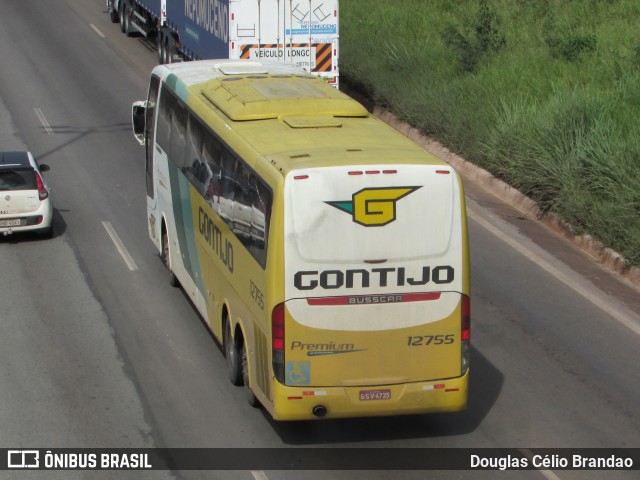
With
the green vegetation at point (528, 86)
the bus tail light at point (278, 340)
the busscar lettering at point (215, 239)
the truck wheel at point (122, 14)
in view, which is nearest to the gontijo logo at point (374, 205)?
the bus tail light at point (278, 340)

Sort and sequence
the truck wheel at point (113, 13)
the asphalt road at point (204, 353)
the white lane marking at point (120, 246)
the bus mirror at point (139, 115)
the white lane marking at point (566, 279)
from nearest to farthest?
the asphalt road at point (204, 353) < the white lane marking at point (566, 279) < the white lane marking at point (120, 246) < the bus mirror at point (139, 115) < the truck wheel at point (113, 13)

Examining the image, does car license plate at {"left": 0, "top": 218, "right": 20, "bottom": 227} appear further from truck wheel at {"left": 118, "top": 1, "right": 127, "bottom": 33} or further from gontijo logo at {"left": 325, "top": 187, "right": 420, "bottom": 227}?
truck wheel at {"left": 118, "top": 1, "right": 127, "bottom": 33}

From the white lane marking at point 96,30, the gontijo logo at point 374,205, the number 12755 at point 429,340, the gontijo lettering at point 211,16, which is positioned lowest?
the white lane marking at point 96,30

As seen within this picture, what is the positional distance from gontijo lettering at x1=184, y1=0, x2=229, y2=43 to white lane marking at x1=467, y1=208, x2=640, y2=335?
779cm

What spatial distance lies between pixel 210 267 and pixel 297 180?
12.1 feet

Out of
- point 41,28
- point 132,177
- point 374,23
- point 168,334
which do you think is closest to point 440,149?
point 132,177

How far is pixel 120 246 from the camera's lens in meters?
19.8

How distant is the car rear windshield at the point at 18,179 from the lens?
20.3 metres

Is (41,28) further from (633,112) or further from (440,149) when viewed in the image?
(633,112)

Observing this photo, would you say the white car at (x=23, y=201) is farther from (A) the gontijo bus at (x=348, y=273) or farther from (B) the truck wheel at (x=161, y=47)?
(B) the truck wheel at (x=161, y=47)

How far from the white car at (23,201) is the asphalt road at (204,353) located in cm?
35

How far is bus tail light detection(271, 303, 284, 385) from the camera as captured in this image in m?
11.8

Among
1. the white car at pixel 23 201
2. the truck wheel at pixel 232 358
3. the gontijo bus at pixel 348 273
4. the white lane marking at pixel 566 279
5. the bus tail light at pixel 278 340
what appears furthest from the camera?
the white car at pixel 23 201

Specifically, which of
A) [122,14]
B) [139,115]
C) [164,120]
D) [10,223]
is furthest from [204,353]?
[122,14]
